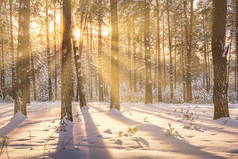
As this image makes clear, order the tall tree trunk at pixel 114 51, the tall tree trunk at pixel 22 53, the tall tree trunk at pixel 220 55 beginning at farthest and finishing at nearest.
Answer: the tall tree trunk at pixel 114 51 < the tall tree trunk at pixel 22 53 < the tall tree trunk at pixel 220 55

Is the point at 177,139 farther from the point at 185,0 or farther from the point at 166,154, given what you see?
the point at 185,0

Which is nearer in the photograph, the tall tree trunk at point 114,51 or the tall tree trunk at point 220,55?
the tall tree trunk at point 220,55

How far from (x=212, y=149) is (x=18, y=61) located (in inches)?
296

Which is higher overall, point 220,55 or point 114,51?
point 114,51

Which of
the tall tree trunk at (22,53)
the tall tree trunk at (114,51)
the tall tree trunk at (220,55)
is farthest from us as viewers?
the tall tree trunk at (114,51)

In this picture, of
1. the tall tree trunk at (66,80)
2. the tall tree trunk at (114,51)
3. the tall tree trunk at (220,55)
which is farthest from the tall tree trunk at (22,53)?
the tall tree trunk at (220,55)

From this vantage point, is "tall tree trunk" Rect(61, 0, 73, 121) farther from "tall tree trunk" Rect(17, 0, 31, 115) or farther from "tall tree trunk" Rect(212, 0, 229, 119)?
"tall tree trunk" Rect(212, 0, 229, 119)

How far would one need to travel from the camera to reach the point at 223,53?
5.88 meters

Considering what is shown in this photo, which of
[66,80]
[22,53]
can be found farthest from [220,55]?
[22,53]

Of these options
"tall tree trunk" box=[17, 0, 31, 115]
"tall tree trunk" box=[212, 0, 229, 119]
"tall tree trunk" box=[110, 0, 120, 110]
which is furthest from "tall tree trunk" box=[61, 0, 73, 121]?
"tall tree trunk" box=[212, 0, 229, 119]

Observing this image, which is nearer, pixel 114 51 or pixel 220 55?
pixel 220 55

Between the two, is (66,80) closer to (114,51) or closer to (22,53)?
(22,53)

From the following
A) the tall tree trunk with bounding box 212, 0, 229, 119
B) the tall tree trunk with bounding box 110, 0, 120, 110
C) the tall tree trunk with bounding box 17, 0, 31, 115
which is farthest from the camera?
the tall tree trunk with bounding box 110, 0, 120, 110

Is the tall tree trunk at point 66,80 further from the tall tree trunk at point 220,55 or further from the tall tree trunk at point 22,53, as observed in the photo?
the tall tree trunk at point 220,55
